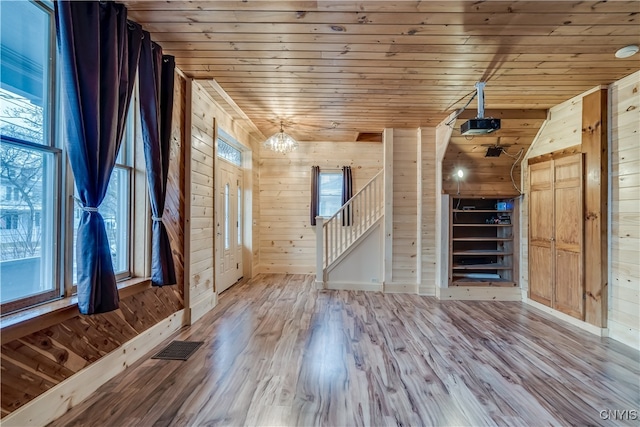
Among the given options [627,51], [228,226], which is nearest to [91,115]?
[228,226]

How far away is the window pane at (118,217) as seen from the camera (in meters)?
2.41

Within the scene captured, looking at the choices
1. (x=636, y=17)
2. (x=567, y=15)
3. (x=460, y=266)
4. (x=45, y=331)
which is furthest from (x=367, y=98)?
(x=45, y=331)

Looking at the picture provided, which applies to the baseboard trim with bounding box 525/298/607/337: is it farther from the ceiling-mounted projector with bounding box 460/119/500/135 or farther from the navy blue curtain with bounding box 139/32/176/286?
the navy blue curtain with bounding box 139/32/176/286

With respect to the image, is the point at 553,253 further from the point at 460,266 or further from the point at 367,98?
the point at 367,98

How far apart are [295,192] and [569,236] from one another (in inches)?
181

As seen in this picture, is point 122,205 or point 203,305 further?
point 203,305

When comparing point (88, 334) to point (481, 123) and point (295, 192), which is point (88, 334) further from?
point (295, 192)

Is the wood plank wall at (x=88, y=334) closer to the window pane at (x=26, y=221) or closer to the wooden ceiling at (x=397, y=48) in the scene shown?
the window pane at (x=26, y=221)

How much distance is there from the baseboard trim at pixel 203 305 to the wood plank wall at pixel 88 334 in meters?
0.21

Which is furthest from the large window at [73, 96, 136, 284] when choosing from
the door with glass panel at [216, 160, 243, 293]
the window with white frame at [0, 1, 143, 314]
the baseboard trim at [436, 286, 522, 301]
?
the baseboard trim at [436, 286, 522, 301]

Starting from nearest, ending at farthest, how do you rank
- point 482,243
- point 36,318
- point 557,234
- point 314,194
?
point 36,318, point 557,234, point 482,243, point 314,194

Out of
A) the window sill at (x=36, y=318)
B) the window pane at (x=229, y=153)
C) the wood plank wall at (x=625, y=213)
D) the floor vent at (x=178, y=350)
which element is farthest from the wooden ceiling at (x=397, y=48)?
the floor vent at (x=178, y=350)

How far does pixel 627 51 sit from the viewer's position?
2438 millimetres

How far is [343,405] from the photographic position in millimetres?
1885
